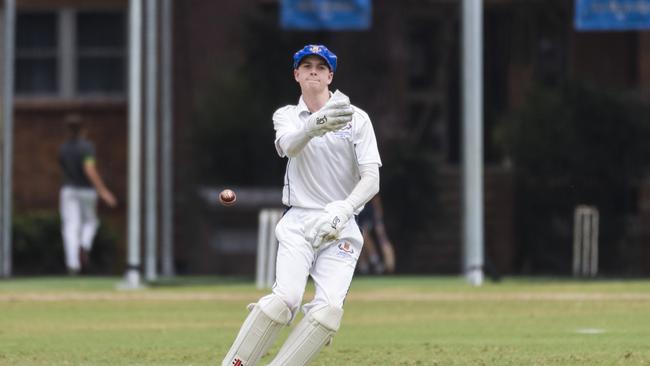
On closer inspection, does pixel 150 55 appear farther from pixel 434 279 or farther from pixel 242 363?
pixel 242 363

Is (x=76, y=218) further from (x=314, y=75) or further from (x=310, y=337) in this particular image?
(x=310, y=337)

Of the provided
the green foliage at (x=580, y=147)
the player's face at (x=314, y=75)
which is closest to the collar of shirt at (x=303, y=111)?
the player's face at (x=314, y=75)

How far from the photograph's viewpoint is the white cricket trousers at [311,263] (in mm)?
9688

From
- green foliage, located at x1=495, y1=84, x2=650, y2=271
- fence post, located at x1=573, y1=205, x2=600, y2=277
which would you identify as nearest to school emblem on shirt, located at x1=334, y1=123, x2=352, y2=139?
fence post, located at x1=573, y1=205, x2=600, y2=277

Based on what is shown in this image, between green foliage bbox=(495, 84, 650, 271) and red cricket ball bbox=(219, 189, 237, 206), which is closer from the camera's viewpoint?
red cricket ball bbox=(219, 189, 237, 206)

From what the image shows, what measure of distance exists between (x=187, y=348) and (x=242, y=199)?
16311 mm

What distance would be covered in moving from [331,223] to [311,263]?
1.13ft

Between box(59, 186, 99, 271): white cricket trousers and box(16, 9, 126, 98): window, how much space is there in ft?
23.3

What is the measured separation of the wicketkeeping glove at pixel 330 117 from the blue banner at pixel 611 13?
13.0 metres

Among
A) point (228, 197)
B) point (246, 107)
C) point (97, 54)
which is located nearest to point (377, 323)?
point (228, 197)

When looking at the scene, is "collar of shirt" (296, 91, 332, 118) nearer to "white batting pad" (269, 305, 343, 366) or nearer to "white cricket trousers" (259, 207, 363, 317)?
"white cricket trousers" (259, 207, 363, 317)

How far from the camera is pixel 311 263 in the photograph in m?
9.80

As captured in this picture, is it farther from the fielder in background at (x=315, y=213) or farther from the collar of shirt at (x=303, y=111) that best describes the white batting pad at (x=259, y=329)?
the collar of shirt at (x=303, y=111)

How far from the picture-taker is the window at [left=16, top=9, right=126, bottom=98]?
31.1 meters
